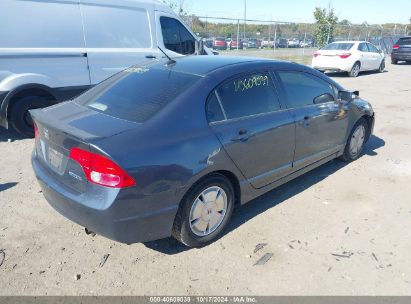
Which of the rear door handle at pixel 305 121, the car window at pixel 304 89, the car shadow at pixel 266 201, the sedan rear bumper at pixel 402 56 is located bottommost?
the sedan rear bumper at pixel 402 56

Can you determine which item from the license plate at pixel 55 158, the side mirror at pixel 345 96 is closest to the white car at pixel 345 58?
the side mirror at pixel 345 96

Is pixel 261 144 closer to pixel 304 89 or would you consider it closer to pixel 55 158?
pixel 304 89

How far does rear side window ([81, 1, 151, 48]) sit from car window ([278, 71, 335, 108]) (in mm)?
3988

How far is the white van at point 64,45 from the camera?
5656 mm

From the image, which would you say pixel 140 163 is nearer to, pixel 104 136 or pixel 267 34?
pixel 104 136

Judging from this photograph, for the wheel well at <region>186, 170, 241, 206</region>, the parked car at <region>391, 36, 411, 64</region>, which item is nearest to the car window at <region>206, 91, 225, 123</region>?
the wheel well at <region>186, 170, 241, 206</region>

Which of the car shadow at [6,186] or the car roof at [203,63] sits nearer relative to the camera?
the car roof at [203,63]

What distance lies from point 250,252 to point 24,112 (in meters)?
4.61

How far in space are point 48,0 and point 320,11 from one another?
25520 mm

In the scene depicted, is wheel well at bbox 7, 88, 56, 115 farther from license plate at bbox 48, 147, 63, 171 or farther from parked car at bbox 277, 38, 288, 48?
parked car at bbox 277, 38, 288, 48

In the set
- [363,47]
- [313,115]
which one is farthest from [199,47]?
Answer: [363,47]

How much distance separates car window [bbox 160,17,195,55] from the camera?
7715 mm

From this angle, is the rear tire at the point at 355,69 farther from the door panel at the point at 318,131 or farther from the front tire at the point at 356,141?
the door panel at the point at 318,131

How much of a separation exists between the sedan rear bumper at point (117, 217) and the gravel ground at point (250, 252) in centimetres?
36
